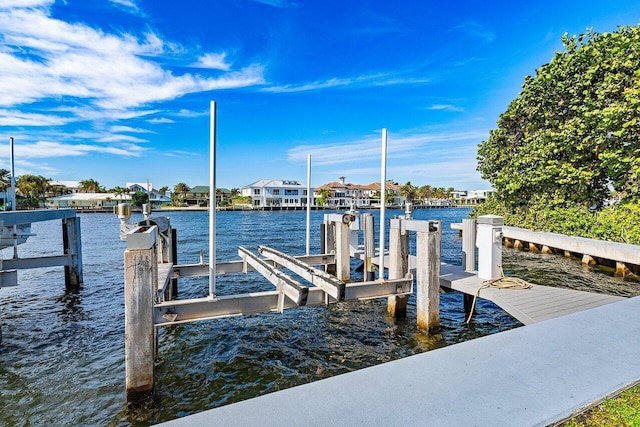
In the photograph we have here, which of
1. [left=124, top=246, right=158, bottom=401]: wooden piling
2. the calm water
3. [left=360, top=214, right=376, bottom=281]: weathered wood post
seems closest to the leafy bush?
the calm water

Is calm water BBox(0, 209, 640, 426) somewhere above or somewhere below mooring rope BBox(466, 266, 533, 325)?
below

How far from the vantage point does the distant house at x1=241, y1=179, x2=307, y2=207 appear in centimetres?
8169

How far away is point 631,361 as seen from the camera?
2.92 meters

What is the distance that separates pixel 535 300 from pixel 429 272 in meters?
1.75

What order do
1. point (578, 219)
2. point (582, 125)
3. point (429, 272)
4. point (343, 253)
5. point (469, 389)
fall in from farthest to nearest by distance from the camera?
point (582, 125)
point (578, 219)
point (343, 253)
point (429, 272)
point (469, 389)

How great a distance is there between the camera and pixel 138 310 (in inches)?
154

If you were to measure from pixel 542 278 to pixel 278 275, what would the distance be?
29.7ft

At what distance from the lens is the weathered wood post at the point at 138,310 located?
386cm

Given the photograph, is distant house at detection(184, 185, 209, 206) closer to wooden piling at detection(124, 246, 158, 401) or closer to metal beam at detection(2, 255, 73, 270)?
metal beam at detection(2, 255, 73, 270)

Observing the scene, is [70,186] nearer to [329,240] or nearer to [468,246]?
[329,240]

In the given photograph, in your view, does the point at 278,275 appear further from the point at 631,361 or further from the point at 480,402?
the point at 631,361

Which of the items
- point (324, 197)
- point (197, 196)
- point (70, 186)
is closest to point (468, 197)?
point (324, 197)

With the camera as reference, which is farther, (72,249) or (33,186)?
(33,186)

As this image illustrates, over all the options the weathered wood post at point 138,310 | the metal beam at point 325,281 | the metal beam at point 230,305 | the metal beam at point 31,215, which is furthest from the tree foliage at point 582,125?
the metal beam at point 31,215
